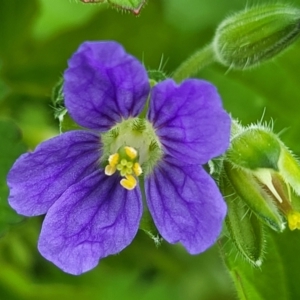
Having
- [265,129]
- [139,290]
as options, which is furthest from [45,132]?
[265,129]

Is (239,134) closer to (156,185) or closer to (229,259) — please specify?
(156,185)

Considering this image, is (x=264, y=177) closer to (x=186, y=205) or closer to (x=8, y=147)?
(x=186, y=205)

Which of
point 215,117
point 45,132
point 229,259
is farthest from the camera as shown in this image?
point 45,132

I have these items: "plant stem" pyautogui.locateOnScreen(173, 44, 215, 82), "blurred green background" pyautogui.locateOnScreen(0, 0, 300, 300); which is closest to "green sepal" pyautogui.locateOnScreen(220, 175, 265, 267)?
"plant stem" pyautogui.locateOnScreen(173, 44, 215, 82)

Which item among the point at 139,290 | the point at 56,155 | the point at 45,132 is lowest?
the point at 139,290

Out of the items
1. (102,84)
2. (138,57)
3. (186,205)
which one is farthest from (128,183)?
(138,57)

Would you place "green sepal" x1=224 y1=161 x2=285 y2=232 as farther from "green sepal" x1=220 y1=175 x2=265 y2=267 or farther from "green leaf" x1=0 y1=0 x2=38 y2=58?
"green leaf" x1=0 y1=0 x2=38 y2=58
